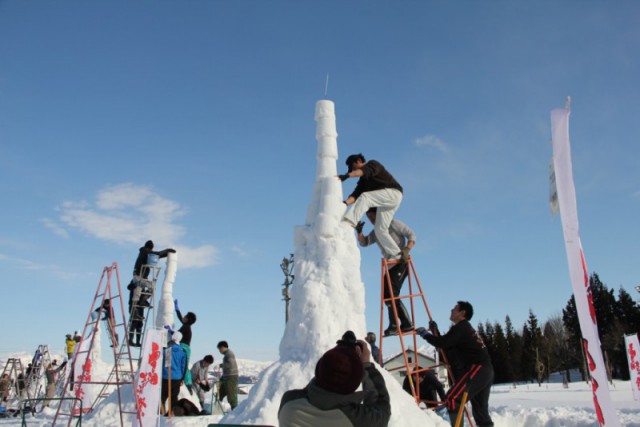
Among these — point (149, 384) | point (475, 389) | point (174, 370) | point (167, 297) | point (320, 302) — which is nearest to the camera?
point (475, 389)

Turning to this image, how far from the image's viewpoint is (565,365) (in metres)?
45.0

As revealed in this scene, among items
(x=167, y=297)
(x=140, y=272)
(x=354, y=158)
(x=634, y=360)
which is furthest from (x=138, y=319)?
(x=634, y=360)

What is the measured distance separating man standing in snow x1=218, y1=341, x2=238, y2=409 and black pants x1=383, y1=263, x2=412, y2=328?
448 centimetres

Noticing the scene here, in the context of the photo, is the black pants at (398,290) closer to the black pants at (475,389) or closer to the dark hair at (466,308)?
the dark hair at (466,308)

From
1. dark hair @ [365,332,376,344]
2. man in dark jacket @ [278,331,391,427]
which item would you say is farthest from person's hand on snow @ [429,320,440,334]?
man in dark jacket @ [278,331,391,427]

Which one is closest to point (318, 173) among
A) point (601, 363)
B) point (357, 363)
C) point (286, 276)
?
point (601, 363)

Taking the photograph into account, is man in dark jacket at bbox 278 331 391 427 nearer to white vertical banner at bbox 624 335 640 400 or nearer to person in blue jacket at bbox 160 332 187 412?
person in blue jacket at bbox 160 332 187 412

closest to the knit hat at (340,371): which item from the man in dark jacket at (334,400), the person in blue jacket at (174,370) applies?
the man in dark jacket at (334,400)

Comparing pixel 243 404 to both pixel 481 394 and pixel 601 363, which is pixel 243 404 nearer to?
pixel 481 394

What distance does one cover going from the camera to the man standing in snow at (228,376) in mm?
9078

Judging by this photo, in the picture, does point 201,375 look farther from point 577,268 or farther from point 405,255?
point 577,268

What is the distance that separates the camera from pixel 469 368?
444 cm

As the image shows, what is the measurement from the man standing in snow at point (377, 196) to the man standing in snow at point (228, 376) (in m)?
4.60

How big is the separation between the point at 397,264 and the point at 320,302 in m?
1.16
